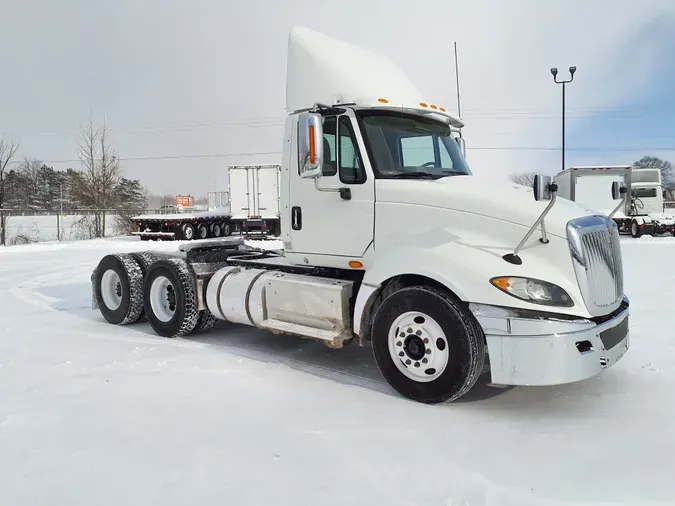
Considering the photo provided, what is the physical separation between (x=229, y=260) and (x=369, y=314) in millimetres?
2806

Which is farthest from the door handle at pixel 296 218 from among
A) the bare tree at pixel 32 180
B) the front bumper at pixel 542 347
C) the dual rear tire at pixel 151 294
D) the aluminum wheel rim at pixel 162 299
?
the bare tree at pixel 32 180

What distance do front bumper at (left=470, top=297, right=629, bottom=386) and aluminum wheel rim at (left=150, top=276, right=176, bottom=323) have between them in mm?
4602

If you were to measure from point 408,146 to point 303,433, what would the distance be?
3048 millimetres

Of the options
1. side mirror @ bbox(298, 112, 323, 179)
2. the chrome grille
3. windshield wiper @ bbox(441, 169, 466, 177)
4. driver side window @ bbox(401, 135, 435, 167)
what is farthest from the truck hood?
side mirror @ bbox(298, 112, 323, 179)

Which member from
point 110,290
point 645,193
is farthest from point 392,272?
point 645,193

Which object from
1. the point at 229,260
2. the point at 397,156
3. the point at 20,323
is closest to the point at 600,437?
the point at 397,156

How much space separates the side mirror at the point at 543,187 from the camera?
3912 millimetres

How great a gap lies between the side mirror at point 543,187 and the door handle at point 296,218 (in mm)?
2670

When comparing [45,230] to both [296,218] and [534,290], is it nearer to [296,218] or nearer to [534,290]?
[296,218]

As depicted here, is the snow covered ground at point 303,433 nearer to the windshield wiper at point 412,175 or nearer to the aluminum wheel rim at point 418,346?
the aluminum wheel rim at point 418,346

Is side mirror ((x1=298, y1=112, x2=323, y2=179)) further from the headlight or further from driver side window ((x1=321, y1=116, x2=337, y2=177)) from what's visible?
the headlight

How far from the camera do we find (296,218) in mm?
5840

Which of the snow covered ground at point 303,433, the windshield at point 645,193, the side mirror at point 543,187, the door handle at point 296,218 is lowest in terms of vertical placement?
the snow covered ground at point 303,433

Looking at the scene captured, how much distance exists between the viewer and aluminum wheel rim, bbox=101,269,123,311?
26.8 ft
